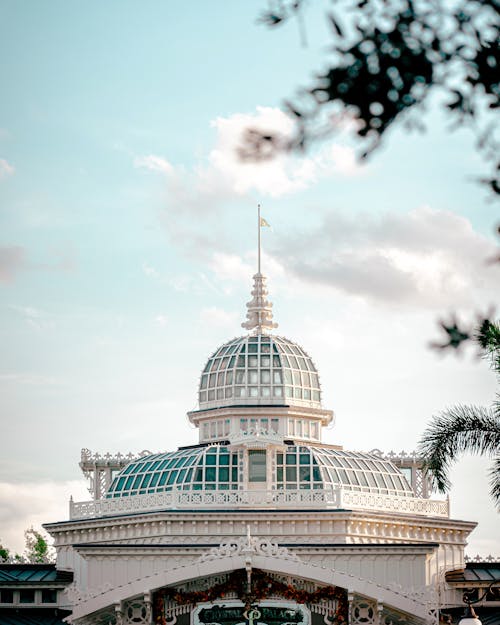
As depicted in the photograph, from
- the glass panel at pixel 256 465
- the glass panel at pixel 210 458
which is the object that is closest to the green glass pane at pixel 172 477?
the glass panel at pixel 210 458

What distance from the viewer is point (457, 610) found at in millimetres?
62938

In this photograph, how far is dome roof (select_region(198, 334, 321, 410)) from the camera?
7894 cm

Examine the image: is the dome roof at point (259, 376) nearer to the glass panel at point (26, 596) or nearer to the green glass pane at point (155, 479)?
the green glass pane at point (155, 479)

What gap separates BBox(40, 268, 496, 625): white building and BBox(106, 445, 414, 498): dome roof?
0.08m

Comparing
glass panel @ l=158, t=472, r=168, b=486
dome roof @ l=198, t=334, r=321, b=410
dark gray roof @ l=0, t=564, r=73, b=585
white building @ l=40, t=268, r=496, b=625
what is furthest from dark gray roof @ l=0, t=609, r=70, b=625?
dome roof @ l=198, t=334, r=321, b=410

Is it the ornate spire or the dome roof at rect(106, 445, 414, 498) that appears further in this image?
the ornate spire

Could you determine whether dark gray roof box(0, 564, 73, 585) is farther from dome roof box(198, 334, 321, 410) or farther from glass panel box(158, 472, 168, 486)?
dome roof box(198, 334, 321, 410)

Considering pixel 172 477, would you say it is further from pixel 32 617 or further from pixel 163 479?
pixel 32 617

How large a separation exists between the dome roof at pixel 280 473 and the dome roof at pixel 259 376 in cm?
466

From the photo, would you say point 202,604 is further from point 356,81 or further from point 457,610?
point 356,81

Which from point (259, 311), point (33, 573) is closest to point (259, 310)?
point (259, 311)

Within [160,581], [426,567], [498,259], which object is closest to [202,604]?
[160,581]

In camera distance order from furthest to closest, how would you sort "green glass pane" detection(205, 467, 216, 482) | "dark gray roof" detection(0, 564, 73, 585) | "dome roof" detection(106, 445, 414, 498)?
"green glass pane" detection(205, 467, 216, 482)
"dome roof" detection(106, 445, 414, 498)
"dark gray roof" detection(0, 564, 73, 585)

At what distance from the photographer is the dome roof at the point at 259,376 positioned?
78.9m
